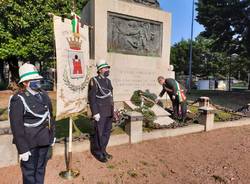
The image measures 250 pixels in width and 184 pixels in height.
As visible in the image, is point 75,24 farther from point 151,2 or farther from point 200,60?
point 200,60

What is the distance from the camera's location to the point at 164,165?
15.4 ft

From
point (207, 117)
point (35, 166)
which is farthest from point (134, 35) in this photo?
point (35, 166)

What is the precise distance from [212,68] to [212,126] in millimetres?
41209

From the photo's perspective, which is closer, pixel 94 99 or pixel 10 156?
pixel 10 156

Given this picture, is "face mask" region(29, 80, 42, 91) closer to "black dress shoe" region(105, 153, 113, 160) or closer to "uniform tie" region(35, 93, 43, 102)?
"uniform tie" region(35, 93, 43, 102)

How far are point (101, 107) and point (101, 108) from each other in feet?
0.07

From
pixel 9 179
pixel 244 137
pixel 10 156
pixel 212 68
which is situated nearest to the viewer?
pixel 9 179

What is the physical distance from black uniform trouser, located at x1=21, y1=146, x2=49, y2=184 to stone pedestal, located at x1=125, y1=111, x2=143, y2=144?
2678 mm

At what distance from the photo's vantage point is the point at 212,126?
7355mm

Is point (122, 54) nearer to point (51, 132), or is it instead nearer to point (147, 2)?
point (147, 2)

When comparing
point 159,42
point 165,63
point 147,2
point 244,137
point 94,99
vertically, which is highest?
point 147,2

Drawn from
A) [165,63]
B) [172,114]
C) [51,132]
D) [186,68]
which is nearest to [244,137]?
[172,114]

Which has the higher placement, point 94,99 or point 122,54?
point 122,54

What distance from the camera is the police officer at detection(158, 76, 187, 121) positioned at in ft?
25.1
